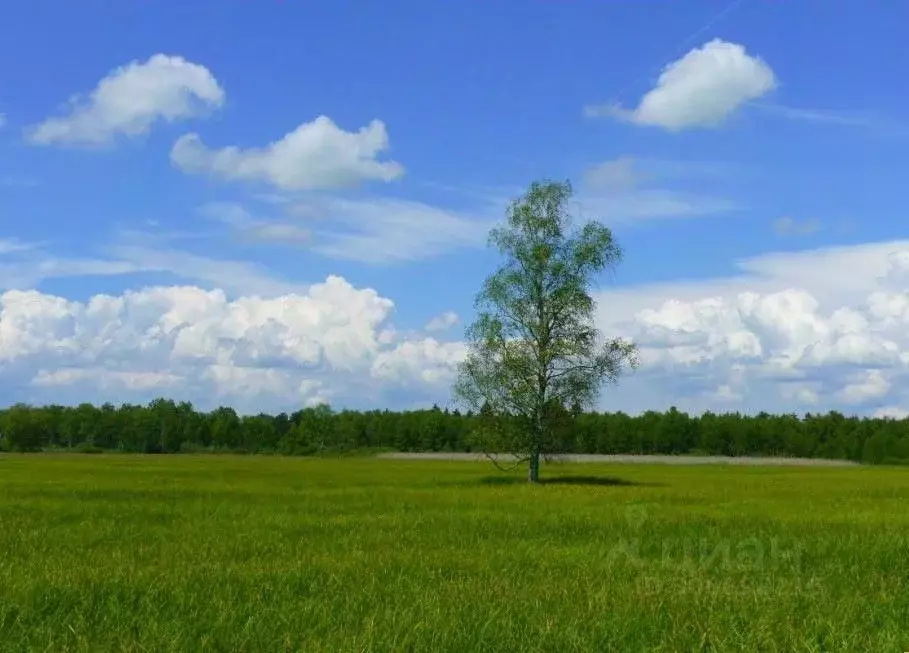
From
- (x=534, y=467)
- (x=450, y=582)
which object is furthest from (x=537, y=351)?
(x=450, y=582)

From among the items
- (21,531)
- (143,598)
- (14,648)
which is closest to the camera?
(14,648)

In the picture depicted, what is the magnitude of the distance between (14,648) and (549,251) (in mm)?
47365

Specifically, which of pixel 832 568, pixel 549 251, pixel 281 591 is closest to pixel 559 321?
pixel 549 251

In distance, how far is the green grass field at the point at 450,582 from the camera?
8.79 m

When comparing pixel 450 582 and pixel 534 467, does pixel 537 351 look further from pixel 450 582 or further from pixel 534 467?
pixel 450 582

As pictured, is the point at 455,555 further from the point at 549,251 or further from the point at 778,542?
the point at 549,251

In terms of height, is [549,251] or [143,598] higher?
[549,251]

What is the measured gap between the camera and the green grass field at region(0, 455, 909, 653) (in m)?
8.79

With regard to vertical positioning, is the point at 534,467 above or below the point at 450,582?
above

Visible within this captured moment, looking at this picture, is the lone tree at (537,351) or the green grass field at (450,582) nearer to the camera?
the green grass field at (450,582)

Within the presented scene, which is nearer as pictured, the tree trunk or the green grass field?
the green grass field

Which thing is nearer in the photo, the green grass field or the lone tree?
the green grass field

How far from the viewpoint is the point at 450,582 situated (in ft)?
39.8

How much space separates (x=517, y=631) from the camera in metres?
8.95
